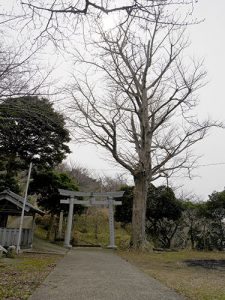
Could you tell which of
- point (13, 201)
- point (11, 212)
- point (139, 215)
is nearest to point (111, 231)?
point (139, 215)

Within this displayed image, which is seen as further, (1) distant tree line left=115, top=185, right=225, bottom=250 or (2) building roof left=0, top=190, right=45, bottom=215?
(1) distant tree line left=115, top=185, right=225, bottom=250

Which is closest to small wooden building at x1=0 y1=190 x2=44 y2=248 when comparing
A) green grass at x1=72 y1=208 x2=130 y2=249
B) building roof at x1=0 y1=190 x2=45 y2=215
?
building roof at x1=0 y1=190 x2=45 y2=215

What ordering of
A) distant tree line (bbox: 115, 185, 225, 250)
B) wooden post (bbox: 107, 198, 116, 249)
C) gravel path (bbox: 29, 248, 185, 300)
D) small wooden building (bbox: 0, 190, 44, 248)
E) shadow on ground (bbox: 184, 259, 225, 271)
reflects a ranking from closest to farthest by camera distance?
1. gravel path (bbox: 29, 248, 185, 300)
2. shadow on ground (bbox: 184, 259, 225, 271)
3. small wooden building (bbox: 0, 190, 44, 248)
4. wooden post (bbox: 107, 198, 116, 249)
5. distant tree line (bbox: 115, 185, 225, 250)

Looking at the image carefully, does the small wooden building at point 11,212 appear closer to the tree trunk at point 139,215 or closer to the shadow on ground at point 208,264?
the tree trunk at point 139,215

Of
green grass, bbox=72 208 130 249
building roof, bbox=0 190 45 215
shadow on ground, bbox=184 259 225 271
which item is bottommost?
shadow on ground, bbox=184 259 225 271

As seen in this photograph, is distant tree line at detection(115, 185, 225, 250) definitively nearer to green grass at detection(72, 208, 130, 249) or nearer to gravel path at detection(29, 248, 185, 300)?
green grass at detection(72, 208, 130, 249)

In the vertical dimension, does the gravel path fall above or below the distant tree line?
below

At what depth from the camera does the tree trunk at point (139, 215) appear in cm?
1828

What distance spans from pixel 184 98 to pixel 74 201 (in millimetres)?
9046

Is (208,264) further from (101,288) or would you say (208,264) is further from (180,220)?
(180,220)

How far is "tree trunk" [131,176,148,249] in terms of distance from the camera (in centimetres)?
1828

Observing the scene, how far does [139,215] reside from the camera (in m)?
18.8

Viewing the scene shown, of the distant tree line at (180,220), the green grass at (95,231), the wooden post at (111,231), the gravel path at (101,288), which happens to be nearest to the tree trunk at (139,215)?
the wooden post at (111,231)

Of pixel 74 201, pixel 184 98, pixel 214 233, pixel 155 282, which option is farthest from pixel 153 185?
pixel 155 282
